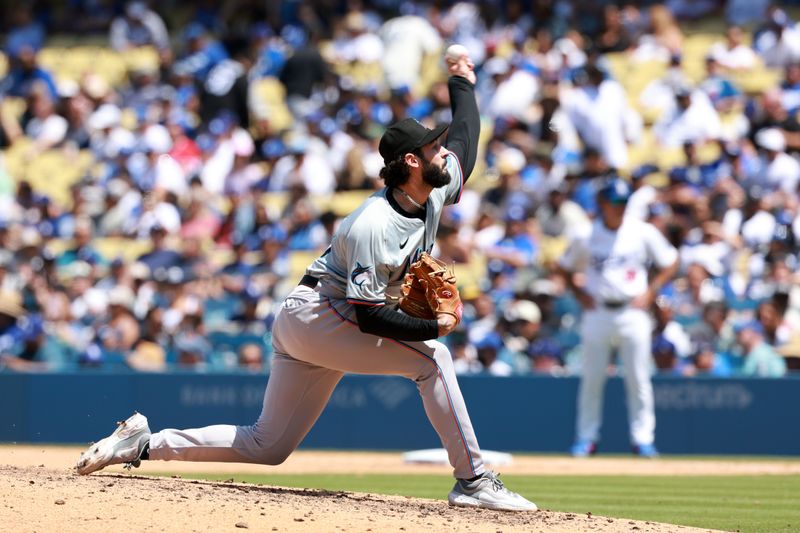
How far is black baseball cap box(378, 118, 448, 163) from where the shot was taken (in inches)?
243

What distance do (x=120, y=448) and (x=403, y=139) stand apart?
2.09 meters

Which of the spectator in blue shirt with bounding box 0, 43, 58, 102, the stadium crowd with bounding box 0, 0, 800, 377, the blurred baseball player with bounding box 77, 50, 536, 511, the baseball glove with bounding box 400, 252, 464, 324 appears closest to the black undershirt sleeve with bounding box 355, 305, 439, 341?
the blurred baseball player with bounding box 77, 50, 536, 511

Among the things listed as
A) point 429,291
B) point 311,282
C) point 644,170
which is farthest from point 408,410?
point 429,291

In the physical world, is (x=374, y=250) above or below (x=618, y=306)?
below

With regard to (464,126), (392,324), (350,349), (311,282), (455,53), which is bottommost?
(350,349)

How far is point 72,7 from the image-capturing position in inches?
899

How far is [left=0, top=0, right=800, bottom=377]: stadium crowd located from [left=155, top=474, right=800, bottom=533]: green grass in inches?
125

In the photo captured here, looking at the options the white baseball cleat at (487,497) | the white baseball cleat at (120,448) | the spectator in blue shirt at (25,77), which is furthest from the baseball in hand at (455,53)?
the spectator in blue shirt at (25,77)

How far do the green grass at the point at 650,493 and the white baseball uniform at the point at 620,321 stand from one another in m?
1.65

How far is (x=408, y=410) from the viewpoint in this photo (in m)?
12.9

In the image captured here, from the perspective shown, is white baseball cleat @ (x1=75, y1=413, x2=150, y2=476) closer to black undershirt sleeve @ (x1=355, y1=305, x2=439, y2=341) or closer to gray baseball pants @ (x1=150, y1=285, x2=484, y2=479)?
gray baseball pants @ (x1=150, y1=285, x2=484, y2=479)

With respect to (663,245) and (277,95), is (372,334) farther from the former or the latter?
(277,95)

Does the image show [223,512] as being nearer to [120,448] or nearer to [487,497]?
[120,448]

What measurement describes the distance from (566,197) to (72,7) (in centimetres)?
1173
